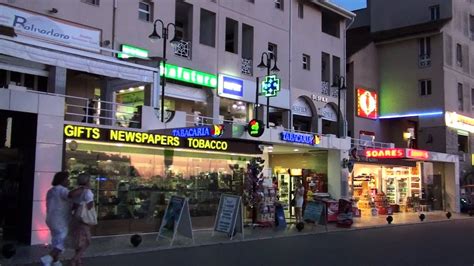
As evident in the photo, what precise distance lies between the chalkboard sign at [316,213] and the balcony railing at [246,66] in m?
8.67

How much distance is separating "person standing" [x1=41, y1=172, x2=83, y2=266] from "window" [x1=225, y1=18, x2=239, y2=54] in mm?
17956

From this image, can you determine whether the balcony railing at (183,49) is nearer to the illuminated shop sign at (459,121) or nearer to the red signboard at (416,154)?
the red signboard at (416,154)

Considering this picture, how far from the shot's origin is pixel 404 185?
34.0 m

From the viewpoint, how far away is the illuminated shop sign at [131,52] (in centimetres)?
2070

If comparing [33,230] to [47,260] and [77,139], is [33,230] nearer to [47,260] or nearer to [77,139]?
[77,139]

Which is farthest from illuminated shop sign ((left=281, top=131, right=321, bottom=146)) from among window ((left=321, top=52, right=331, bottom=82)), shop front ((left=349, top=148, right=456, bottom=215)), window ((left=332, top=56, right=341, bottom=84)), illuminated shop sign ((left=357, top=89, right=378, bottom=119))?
illuminated shop sign ((left=357, top=89, right=378, bottom=119))

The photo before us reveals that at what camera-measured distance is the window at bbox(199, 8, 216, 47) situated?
25.3 metres

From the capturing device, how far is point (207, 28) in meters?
25.5

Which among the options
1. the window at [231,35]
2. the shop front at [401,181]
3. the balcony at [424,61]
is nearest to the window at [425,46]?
the balcony at [424,61]

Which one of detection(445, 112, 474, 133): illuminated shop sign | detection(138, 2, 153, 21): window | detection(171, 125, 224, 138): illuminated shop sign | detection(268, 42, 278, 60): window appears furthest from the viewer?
detection(445, 112, 474, 133): illuminated shop sign

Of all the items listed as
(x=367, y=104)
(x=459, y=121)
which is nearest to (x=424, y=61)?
(x=459, y=121)

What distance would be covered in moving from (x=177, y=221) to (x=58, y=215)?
6.15 meters

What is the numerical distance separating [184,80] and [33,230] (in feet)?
33.0

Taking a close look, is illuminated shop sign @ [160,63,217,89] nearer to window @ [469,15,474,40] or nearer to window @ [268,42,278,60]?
window @ [268,42,278,60]
